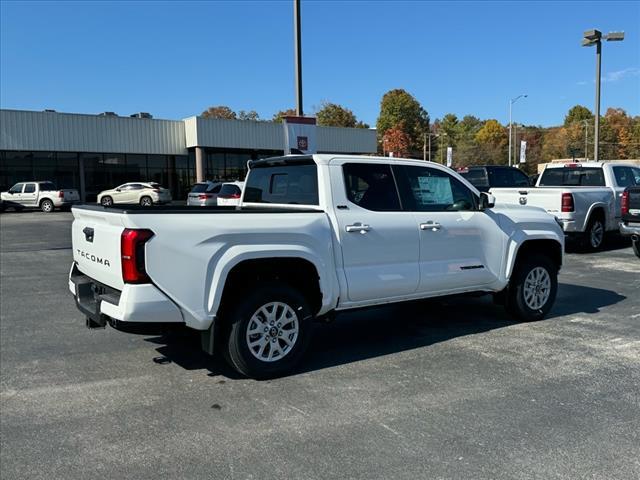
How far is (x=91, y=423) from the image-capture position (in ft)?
13.4

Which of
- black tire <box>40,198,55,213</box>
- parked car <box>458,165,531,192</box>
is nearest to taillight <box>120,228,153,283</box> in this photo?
parked car <box>458,165,531,192</box>

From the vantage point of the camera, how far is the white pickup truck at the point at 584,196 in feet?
41.7

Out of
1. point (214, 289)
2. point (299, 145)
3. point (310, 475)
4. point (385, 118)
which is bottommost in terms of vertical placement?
point (310, 475)

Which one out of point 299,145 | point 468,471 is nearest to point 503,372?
point 468,471

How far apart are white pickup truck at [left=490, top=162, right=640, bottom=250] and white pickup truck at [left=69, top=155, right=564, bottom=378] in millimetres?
6282

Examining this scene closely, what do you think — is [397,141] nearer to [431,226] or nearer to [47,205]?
[47,205]

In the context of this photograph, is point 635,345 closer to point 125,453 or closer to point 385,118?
point 125,453

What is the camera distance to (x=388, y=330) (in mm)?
6570

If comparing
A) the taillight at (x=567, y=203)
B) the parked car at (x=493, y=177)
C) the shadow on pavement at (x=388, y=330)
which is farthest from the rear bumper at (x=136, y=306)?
the parked car at (x=493, y=177)

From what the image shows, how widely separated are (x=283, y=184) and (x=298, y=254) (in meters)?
1.32

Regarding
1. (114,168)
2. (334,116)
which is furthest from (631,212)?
(334,116)

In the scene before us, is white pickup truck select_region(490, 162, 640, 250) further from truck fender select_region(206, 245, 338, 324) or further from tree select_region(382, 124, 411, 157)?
tree select_region(382, 124, 411, 157)

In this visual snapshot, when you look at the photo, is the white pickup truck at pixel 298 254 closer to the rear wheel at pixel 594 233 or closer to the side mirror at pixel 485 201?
the side mirror at pixel 485 201

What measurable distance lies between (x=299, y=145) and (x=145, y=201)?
2711 centimetres
